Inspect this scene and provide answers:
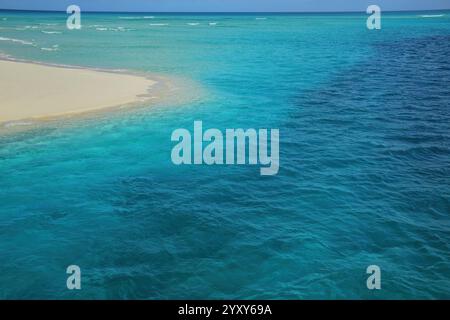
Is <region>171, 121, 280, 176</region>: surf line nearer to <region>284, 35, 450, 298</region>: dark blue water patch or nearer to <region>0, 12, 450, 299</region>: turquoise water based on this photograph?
<region>0, 12, 450, 299</region>: turquoise water

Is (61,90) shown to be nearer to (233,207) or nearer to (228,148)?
(228,148)

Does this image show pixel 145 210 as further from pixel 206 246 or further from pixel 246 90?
pixel 246 90

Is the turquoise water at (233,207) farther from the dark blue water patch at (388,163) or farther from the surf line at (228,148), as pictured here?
the surf line at (228,148)

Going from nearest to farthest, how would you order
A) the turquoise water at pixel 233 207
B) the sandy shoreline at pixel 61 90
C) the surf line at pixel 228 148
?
1. the turquoise water at pixel 233 207
2. the surf line at pixel 228 148
3. the sandy shoreline at pixel 61 90

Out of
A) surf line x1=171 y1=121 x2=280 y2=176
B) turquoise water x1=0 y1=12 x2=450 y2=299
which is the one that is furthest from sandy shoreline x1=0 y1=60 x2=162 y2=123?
surf line x1=171 y1=121 x2=280 y2=176

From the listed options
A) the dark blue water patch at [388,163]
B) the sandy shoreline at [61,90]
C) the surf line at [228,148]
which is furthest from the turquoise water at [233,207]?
the sandy shoreline at [61,90]

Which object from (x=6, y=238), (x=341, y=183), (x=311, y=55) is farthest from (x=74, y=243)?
(x=311, y=55)
